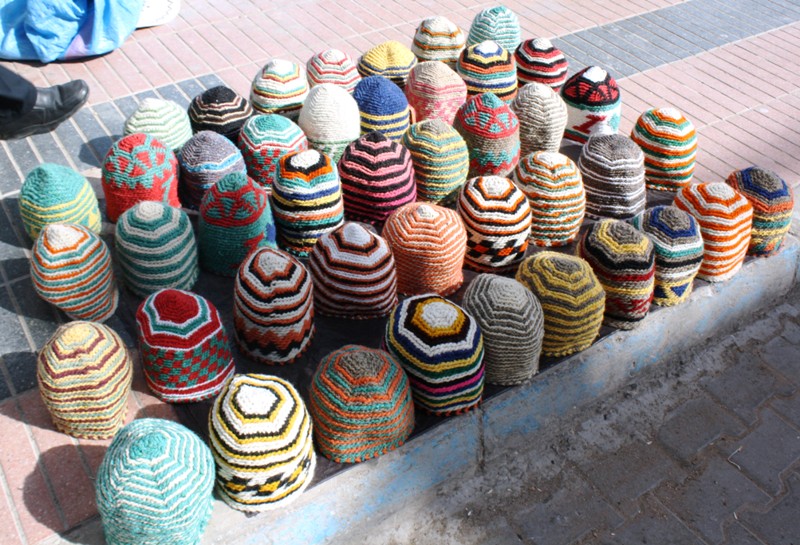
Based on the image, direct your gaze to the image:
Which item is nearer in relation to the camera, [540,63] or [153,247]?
[153,247]

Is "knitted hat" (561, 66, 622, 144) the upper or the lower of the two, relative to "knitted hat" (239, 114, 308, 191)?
lower

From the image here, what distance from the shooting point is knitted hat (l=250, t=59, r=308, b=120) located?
3.04 m

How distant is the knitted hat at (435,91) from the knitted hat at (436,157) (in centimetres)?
38

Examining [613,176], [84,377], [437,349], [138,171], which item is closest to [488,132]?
[613,176]

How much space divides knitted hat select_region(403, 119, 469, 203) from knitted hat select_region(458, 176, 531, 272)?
183mm

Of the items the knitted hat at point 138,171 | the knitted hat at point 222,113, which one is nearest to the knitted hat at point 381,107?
the knitted hat at point 222,113

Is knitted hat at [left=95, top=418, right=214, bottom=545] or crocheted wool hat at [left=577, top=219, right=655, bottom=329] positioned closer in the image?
knitted hat at [left=95, top=418, right=214, bottom=545]

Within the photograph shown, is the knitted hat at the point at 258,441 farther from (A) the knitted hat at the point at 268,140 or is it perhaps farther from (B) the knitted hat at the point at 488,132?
(B) the knitted hat at the point at 488,132

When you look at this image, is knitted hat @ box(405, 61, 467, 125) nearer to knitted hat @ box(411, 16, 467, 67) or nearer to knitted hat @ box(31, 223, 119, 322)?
knitted hat @ box(411, 16, 467, 67)

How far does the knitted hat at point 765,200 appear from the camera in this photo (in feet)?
8.93

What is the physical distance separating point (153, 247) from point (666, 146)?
76.7 inches

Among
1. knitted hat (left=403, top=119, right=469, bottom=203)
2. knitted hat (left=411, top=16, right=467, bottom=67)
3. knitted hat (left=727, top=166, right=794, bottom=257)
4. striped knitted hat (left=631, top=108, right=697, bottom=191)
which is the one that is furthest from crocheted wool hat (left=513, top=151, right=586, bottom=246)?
knitted hat (left=411, top=16, right=467, bottom=67)

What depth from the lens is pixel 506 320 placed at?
2127 mm

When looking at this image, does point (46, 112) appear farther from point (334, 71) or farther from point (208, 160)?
point (334, 71)
